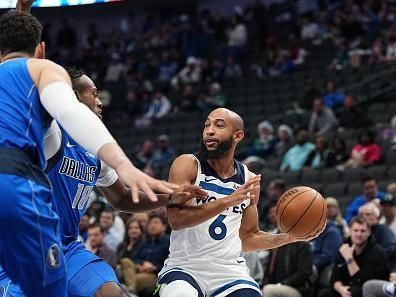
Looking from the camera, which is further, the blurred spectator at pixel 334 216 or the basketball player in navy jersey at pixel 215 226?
the blurred spectator at pixel 334 216

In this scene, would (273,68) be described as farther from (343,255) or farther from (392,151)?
(343,255)

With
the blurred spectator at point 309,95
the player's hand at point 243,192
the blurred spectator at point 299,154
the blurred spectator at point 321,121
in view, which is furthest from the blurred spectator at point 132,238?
the blurred spectator at point 309,95

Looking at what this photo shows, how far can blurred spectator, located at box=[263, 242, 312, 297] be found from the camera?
8734mm

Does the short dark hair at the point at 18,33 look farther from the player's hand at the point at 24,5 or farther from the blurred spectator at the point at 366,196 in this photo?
the blurred spectator at the point at 366,196

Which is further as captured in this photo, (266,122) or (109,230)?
(266,122)

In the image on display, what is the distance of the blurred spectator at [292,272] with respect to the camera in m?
8.73

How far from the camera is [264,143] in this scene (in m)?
15.3

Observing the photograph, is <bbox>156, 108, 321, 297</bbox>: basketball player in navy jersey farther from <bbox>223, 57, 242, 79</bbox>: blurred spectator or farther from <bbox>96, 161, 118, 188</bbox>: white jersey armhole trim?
<bbox>223, 57, 242, 79</bbox>: blurred spectator

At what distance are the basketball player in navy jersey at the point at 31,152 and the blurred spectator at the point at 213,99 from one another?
14663 mm

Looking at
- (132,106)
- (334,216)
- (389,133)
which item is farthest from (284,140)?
(132,106)

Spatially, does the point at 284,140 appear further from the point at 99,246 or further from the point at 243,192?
the point at 243,192

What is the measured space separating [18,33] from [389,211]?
6.30 metres

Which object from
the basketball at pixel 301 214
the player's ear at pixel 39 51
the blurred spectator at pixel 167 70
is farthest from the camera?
the blurred spectator at pixel 167 70

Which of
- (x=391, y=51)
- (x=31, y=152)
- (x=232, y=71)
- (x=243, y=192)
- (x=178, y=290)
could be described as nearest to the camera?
(x=31, y=152)
